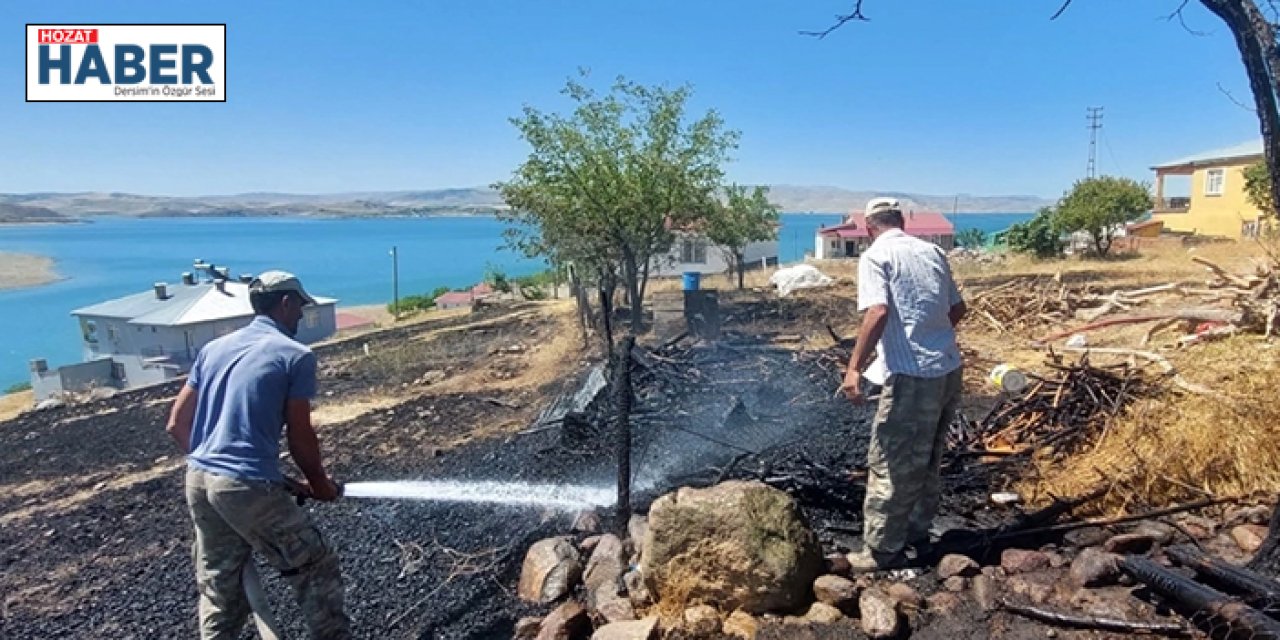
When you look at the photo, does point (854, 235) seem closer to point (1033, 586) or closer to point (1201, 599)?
point (1033, 586)

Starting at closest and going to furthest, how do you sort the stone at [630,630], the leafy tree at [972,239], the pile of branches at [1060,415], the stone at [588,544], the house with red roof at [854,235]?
the stone at [630,630] → the stone at [588,544] → the pile of branches at [1060,415] → the house with red roof at [854,235] → the leafy tree at [972,239]

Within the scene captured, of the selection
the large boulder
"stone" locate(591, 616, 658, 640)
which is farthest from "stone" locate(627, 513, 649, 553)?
"stone" locate(591, 616, 658, 640)

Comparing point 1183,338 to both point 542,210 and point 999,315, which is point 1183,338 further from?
point 542,210

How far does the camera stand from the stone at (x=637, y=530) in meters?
4.12

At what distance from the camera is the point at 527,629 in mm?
3604

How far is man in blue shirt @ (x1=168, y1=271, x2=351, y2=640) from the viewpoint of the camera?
3092mm

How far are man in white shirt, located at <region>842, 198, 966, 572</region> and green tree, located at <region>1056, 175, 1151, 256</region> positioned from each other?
91.4 ft

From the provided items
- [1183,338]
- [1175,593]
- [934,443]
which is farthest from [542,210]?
[1175,593]

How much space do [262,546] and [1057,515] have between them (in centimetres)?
392

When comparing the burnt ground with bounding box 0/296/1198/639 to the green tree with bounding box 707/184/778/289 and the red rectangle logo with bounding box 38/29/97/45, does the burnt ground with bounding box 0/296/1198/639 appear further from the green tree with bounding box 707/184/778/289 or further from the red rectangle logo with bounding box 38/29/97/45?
the green tree with bounding box 707/184/778/289

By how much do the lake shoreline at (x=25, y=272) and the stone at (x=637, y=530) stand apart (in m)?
124

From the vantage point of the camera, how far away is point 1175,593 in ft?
9.54

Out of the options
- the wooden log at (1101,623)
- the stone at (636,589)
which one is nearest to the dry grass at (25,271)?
the stone at (636,589)

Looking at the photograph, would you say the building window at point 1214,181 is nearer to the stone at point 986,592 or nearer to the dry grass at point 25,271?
the stone at point 986,592
